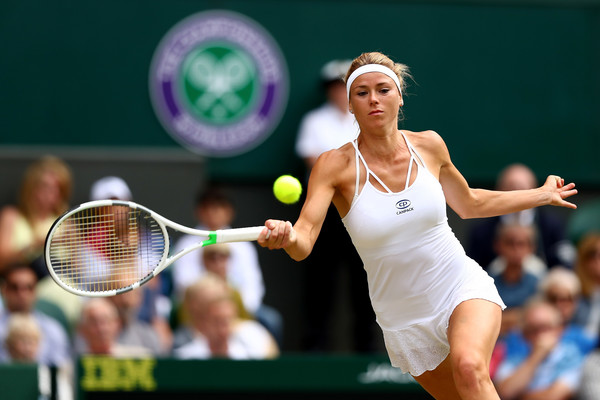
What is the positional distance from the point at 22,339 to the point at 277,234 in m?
3.22

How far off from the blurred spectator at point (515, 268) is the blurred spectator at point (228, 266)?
167 cm

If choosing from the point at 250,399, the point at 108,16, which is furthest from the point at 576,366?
the point at 108,16

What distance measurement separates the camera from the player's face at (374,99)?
499 centimetres

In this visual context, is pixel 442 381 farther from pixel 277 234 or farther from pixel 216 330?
pixel 216 330

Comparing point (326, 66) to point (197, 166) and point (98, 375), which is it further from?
point (98, 375)

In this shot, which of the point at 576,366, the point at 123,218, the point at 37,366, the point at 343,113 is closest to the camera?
the point at 123,218

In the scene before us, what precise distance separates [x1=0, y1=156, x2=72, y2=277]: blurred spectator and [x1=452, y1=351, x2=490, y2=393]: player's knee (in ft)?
13.6

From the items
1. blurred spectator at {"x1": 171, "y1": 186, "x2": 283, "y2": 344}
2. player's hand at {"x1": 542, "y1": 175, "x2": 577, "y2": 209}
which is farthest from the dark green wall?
player's hand at {"x1": 542, "y1": 175, "x2": 577, "y2": 209}

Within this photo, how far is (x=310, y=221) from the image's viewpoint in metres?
4.85

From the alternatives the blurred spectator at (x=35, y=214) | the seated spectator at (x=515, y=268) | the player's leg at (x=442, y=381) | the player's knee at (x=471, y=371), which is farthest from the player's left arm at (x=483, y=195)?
the blurred spectator at (x=35, y=214)

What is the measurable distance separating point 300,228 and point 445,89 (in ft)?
17.1

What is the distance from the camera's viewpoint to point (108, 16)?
9328mm

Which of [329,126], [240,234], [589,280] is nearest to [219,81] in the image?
[329,126]

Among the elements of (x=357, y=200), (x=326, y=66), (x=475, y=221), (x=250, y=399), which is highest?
(x=326, y=66)
